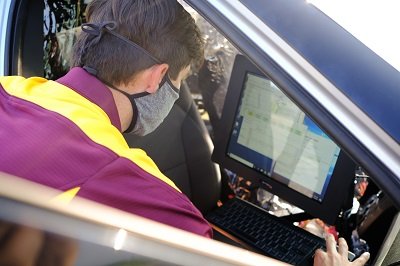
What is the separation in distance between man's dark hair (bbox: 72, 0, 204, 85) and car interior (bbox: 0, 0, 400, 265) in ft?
0.58

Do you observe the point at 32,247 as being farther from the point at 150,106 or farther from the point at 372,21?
the point at 372,21

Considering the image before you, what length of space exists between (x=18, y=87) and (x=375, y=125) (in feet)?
2.86

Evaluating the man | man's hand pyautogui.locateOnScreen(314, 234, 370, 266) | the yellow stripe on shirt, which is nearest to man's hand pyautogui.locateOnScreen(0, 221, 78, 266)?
the man

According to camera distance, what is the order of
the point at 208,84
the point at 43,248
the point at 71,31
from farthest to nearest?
the point at 208,84 → the point at 71,31 → the point at 43,248

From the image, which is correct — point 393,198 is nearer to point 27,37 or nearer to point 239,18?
point 239,18

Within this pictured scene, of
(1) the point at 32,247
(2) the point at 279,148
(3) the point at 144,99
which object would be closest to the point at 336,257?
(2) the point at 279,148

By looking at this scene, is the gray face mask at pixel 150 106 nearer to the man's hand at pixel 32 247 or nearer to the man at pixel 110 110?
the man at pixel 110 110

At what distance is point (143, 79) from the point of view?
1536 mm

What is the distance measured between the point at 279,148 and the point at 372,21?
0.76 meters

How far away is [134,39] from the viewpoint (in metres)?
1.50

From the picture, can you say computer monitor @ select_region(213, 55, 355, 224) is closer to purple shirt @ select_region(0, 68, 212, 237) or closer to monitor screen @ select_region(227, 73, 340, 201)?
monitor screen @ select_region(227, 73, 340, 201)

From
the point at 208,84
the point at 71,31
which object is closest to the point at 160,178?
the point at 71,31

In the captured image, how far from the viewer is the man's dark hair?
58.7 inches

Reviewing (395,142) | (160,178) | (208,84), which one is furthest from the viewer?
(208,84)
